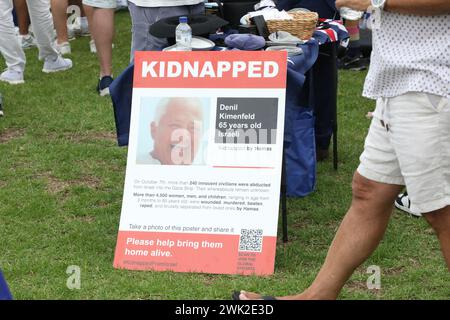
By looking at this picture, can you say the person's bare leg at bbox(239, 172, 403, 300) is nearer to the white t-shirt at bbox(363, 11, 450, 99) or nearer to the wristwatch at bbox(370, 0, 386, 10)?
the white t-shirt at bbox(363, 11, 450, 99)

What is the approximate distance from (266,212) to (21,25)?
6.88 meters

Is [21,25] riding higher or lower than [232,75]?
lower

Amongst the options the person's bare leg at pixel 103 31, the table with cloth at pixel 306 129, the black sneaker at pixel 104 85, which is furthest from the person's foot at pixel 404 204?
the person's bare leg at pixel 103 31

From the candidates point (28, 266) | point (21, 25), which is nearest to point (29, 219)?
point (28, 266)

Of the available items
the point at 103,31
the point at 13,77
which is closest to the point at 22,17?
the point at 13,77

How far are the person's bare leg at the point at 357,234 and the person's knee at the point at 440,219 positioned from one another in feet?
0.61

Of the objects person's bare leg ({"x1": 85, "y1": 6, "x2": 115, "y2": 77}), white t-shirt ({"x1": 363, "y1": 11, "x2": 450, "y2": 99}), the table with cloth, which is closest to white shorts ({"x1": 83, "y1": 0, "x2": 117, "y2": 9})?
person's bare leg ({"x1": 85, "y1": 6, "x2": 115, "y2": 77})

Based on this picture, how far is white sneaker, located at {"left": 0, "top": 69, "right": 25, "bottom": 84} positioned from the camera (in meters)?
8.66

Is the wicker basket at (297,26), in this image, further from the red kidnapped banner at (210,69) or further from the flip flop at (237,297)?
the flip flop at (237,297)

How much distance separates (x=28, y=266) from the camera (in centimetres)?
453

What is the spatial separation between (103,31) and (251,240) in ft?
13.5

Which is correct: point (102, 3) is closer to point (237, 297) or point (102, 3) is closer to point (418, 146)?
point (237, 297)

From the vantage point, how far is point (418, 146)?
340 centimetres
